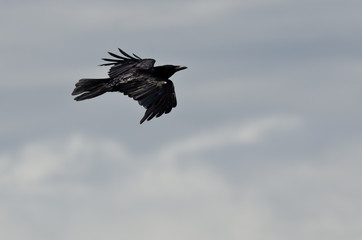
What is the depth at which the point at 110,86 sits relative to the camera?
145 ft

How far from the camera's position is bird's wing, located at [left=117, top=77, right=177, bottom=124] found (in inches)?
1674

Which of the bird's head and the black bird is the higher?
the bird's head

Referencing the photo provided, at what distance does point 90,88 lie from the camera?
4425cm

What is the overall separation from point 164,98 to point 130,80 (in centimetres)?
239

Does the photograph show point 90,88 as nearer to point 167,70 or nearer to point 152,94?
point 152,94

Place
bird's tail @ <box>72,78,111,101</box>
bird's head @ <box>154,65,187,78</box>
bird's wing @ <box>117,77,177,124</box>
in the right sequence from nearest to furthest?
bird's wing @ <box>117,77,177,124</box>, bird's tail @ <box>72,78,111,101</box>, bird's head @ <box>154,65,187,78</box>

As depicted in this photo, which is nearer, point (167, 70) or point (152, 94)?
point (152, 94)

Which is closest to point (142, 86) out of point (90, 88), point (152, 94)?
point (152, 94)

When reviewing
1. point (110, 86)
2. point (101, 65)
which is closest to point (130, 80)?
point (110, 86)

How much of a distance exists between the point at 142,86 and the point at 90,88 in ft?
8.42

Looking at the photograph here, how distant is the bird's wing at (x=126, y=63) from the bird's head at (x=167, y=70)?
3.15 feet

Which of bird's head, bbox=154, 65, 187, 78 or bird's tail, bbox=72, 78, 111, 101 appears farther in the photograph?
bird's head, bbox=154, 65, 187, 78

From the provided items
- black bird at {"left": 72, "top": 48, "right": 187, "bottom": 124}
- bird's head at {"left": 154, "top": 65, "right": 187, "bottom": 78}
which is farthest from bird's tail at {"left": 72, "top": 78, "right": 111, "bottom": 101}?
bird's head at {"left": 154, "top": 65, "right": 187, "bottom": 78}

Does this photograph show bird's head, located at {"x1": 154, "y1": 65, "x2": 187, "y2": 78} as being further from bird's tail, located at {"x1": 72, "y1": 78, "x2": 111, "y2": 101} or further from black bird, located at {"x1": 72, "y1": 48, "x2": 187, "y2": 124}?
bird's tail, located at {"x1": 72, "y1": 78, "x2": 111, "y2": 101}
